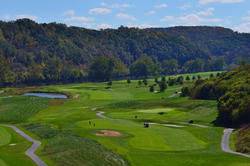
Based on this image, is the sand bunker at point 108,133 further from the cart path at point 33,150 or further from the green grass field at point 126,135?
the cart path at point 33,150

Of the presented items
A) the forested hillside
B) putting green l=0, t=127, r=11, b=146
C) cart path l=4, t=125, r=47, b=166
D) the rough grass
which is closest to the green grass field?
putting green l=0, t=127, r=11, b=146

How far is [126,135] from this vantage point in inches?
3123

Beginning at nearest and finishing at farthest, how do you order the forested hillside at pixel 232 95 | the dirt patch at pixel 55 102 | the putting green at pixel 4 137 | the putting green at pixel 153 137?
the putting green at pixel 153 137
the putting green at pixel 4 137
the forested hillside at pixel 232 95
the dirt patch at pixel 55 102

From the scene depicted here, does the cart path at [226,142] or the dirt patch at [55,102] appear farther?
the dirt patch at [55,102]

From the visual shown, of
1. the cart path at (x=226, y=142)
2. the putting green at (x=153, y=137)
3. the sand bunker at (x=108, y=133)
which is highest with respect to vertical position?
the sand bunker at (x=108, y=133)

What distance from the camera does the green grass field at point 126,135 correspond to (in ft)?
191

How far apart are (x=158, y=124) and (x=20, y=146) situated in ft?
122

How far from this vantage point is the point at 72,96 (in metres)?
178

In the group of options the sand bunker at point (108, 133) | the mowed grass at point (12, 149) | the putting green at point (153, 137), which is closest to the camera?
the mowed grass at point (12, 149)

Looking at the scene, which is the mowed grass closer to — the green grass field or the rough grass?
the green grass field

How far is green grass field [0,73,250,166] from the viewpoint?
191ft

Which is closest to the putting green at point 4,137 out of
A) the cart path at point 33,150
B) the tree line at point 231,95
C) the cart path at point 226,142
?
the cart path at point 33,150

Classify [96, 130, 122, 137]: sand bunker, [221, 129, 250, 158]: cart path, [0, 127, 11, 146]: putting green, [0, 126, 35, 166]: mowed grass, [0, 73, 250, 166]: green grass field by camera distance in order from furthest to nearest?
1. [96, 130, 122, 137]: sand bunker
2. [0, 127, 11, 146]: putting green
3. [221, 129, 250, 158]: cart path
4. [0, 73, 250, 166]: green grass field
5. [0, 126, 35, 166]: mowed grass

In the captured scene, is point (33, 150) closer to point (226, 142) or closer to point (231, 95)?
point (226, 142)
